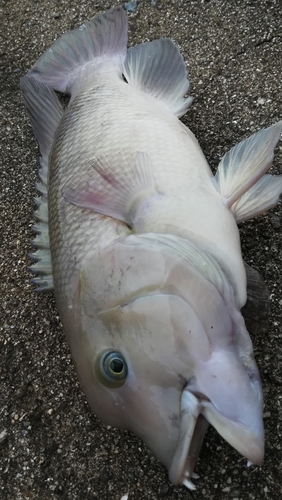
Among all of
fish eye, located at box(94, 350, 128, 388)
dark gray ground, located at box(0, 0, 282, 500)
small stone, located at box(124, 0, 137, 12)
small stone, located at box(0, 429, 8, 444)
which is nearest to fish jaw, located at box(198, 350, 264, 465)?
fish eye, located at box(94, 350, 128, 388)

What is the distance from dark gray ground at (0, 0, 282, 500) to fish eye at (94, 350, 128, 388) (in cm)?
55

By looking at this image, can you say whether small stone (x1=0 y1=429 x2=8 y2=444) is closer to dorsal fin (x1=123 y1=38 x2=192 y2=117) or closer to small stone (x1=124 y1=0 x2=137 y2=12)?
dorsal fin (x1=123 y1=38 x2=192 y2=117)

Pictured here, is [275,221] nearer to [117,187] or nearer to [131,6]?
[117,187]

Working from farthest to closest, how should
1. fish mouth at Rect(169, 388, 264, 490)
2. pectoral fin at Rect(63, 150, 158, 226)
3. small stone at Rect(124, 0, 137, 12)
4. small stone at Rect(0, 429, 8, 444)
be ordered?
small stone at Rect(124, 0, 137, 12) → small stone at Rect(0, 429, 8, 444) → pectoral fin at Rect(63, 150, 158, 226) → fish mouth at Rect(169, 388, 264, 490)

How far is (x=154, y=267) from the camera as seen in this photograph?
1463mm

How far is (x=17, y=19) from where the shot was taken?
3.53 metres

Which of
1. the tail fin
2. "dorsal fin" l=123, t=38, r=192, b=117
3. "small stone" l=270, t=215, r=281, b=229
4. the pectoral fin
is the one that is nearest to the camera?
the pectoral fin

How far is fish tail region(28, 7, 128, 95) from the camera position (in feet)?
8.85

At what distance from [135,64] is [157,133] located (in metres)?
0.77

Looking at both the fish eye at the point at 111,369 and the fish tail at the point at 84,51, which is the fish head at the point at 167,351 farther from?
the fish tail at the point at 84,51

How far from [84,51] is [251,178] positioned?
154 cm

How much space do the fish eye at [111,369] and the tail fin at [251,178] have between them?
2.50ft

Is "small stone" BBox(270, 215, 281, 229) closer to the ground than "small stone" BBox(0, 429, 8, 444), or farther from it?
farther from it

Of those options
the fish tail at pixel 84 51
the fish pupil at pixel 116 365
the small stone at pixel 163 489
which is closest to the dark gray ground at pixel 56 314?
the small stone at pixel 163 489
